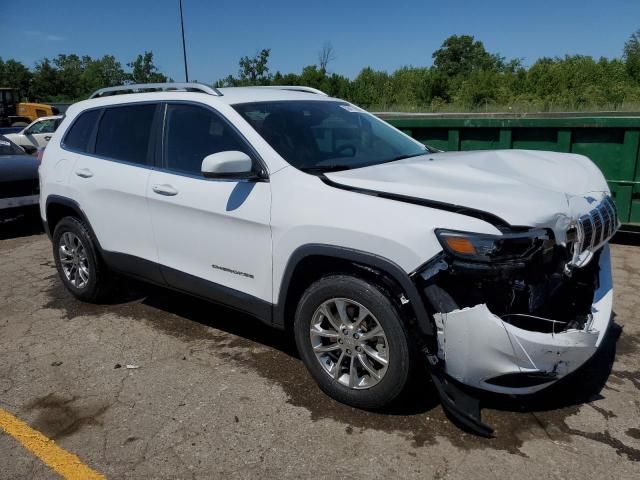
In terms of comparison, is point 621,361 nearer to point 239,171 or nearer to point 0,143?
point 239,171

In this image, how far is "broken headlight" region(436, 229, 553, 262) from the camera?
2.54 meters

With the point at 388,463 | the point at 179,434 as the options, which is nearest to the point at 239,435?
the point at 179,434

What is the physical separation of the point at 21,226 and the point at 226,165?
7091 millimetres

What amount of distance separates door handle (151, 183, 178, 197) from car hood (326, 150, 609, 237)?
48.2 inches

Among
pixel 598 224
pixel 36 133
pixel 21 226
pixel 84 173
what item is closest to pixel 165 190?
pixel 84 173

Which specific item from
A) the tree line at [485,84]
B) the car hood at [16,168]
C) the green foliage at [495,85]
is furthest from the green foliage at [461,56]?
the car hood at [16,168]

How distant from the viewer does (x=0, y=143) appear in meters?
8.88

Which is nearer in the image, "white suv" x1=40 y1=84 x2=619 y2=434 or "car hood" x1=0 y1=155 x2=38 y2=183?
"white suv" x1=40 y1=84 x2=619 y2=434

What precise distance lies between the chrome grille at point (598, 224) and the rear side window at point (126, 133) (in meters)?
2.97

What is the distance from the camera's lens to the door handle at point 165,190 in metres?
3.75

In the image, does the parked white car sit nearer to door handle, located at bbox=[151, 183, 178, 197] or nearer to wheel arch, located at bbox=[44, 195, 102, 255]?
wheel arch, located at bbox=[44, 195, 102, 255]

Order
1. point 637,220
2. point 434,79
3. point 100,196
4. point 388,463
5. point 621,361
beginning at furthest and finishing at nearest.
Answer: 1. point 434,79
2. point 637,220
3. point 100,196
4. point 621,361
5. point 388,463

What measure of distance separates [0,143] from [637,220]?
918 centimetres

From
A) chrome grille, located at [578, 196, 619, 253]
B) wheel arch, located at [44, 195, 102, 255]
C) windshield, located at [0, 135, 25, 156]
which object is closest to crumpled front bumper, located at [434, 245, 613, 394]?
chrome grille, located at [578, 196, 619, 253]
